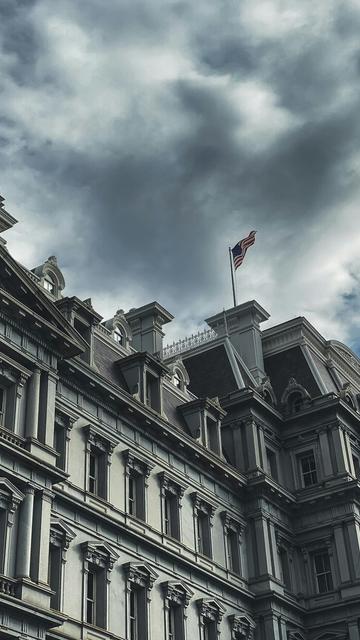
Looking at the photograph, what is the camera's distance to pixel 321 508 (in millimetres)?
56469

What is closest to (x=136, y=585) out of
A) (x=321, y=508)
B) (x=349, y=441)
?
(x=321, y=508)

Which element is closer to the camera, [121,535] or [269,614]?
[121,535]

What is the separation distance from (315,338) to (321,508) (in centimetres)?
1526

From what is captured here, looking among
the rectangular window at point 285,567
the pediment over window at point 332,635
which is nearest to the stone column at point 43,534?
the rectangular window at point 285,567

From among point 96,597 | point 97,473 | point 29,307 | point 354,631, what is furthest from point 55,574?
point 354,631

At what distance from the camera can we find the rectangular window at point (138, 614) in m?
41.7

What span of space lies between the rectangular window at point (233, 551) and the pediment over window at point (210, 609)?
329 cm

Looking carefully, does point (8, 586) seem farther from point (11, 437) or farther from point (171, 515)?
point (171, 515)

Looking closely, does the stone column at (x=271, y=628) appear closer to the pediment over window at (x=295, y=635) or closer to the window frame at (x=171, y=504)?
the pediment over window at (x=295, y=635)

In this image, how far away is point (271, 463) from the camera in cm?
5881

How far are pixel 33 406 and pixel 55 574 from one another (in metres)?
6.55

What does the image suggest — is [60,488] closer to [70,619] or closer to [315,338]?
[70,619]

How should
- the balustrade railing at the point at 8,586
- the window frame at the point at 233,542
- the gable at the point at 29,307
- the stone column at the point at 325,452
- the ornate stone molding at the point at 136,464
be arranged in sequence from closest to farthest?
the balustrade railing at the point at 8,586 < the gable at the point at 29,307 < the ornate stone molding at the point at 136,464 < the window frame at the point at 233,542 < the stone column at the point at 325,452

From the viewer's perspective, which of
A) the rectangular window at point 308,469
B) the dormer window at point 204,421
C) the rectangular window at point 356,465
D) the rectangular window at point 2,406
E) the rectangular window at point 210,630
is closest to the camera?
the rectangular window at point 2,406
